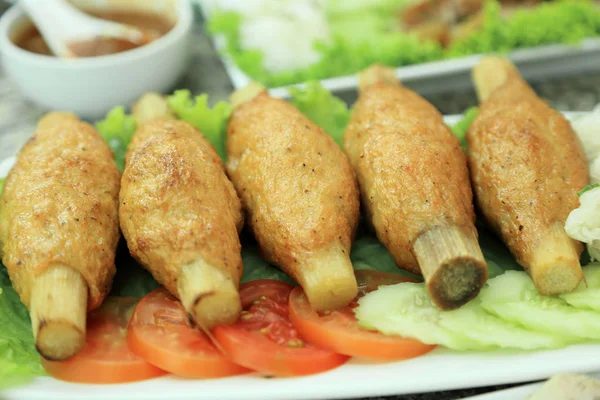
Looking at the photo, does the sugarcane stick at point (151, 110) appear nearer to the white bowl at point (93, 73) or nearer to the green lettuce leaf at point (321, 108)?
the green lettuce leaf at point (321, 108)

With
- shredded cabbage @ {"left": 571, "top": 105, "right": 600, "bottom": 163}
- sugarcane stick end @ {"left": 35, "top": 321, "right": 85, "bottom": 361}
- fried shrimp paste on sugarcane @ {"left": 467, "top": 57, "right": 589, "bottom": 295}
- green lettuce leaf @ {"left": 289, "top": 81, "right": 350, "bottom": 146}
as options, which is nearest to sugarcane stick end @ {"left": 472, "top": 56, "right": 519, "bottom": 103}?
fried shrimp paste on sugarcane @ {"left": 467, "top": 57, "right": 589, "bottom": 295}

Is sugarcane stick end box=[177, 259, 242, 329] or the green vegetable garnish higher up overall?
the green vegetable garnish

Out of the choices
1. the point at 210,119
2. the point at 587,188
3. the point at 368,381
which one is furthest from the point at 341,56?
the point at 368,381

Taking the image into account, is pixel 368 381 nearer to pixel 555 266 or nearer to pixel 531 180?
pixel 555 266

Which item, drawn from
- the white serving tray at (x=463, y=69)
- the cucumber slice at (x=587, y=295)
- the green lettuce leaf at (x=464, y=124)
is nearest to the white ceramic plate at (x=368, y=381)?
the cucumber slice at (x=587, y=295)

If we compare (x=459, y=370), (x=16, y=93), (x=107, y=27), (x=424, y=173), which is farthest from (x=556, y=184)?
(x=16, y=93)

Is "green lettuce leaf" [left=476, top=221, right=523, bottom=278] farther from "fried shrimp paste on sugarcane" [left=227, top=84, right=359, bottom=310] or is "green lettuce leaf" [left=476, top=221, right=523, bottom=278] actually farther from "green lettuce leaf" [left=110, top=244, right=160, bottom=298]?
"green lettuce leaf" [left=110, top=244, right=160, bottom=298]
